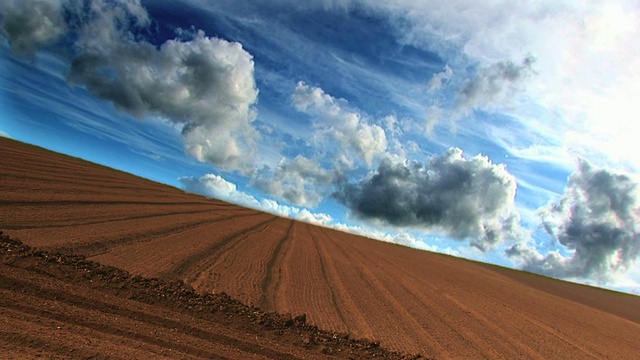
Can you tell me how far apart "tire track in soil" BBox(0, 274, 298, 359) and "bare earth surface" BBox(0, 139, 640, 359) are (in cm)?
3

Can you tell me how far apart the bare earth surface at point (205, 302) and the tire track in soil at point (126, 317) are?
0.03 meters

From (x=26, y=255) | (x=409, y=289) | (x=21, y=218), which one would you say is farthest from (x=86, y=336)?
(x=409, y=289)

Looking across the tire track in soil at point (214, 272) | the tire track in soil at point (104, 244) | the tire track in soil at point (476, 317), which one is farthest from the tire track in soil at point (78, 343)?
the tire track in soil at point (476, 317)

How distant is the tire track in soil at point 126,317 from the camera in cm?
588

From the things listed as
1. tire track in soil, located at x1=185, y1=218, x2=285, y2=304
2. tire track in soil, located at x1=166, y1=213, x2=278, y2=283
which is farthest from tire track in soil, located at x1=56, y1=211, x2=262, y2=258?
tire track in soil, located at x1=185, y1=218, x2=285, y2=304

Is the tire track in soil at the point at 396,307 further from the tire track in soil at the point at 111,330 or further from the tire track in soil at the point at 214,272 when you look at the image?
the tire track in soil at the point at 111,330

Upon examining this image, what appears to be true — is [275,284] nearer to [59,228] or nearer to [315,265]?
[315,265]

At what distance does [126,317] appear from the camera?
6.48 metres

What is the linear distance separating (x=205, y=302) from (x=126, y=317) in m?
2.04

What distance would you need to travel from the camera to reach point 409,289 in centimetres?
1670

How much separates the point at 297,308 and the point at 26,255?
6428 mm

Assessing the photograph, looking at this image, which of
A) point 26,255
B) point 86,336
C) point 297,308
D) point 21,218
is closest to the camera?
point 86,336

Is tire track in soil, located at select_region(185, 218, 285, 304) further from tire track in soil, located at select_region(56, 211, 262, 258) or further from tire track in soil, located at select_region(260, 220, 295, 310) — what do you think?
tire track in soil, located at select_region(56, 211, 262, 258)

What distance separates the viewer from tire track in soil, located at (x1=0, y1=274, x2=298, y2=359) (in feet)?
19.3
